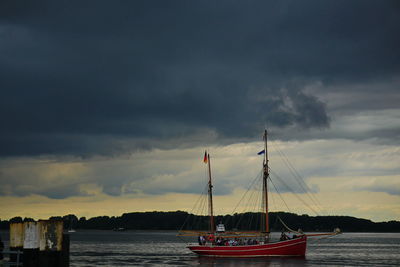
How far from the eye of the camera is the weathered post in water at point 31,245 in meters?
33.4

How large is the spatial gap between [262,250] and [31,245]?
219 ft

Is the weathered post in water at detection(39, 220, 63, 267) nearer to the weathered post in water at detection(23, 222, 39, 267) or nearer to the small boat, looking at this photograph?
the weathered post in water at detection(23, 222, 39, 267)

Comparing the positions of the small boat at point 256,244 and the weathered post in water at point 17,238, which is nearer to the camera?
the weathered post in water at point 17,238

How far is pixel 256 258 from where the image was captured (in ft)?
326

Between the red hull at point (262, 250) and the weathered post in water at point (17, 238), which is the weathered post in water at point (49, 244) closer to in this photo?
the weathered post in water at point (17, 238)

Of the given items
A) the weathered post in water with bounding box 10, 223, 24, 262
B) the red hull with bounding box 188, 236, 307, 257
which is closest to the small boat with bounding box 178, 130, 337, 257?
the red hull with bounding box 188, 236, 307, 257

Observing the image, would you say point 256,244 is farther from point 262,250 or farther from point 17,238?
point 17,238

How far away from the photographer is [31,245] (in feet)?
110

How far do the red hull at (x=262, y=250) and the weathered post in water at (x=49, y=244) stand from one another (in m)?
66.0

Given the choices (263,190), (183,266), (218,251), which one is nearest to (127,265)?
(183,266)

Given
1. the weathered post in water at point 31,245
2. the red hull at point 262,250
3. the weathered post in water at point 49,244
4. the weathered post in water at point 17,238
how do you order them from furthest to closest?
1. the red hull at point 262,250
2. the weathered post in water at point 17,238
3. the weathered post in water at point 31,245
4. the weathered post in water at point 49,244

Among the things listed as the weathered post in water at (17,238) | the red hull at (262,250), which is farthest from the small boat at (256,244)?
the weathered post in water at (17,238)

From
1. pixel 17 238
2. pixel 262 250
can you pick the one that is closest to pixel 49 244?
pixel 17 238

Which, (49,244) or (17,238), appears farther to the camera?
(17,238)
